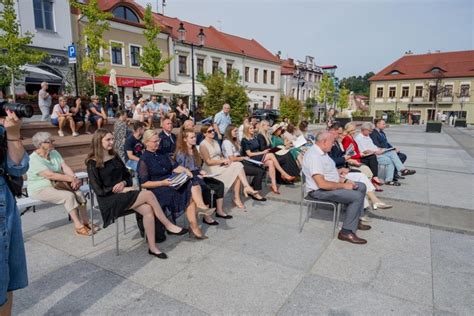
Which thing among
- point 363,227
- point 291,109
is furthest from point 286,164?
point 291,109

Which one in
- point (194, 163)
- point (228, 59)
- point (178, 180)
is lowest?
point (178, 180)

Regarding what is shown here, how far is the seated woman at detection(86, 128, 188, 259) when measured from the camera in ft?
11.2

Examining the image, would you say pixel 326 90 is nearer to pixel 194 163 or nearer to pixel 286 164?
pixel 286 164

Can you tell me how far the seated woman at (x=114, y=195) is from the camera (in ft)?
11.2

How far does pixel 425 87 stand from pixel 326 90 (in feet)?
57.3

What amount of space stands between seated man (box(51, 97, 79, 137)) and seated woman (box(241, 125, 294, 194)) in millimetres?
5076

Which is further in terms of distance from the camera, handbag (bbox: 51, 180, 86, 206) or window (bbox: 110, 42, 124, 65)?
window (bbox: 110, 42, 124, 65)

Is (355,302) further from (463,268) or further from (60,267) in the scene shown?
(60,267)

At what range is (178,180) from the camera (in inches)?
150

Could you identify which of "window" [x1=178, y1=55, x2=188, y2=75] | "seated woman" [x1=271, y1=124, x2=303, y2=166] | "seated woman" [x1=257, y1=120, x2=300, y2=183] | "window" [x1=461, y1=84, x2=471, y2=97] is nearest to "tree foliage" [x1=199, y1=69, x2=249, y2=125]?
"seated woman" [x1=271, y1=124, x2=303, y2=166]

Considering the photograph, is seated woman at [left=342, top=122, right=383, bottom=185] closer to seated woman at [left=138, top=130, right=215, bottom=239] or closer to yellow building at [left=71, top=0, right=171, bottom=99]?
seated woman at [left=138, top=130, right=215, bottom=239]

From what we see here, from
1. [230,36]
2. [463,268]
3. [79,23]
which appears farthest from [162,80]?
[463,268]

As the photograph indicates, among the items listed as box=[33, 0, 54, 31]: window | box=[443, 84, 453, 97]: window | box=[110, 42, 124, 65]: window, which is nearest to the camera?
box=[33, 0, 54, 31]: window

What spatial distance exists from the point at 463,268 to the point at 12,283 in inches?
157
